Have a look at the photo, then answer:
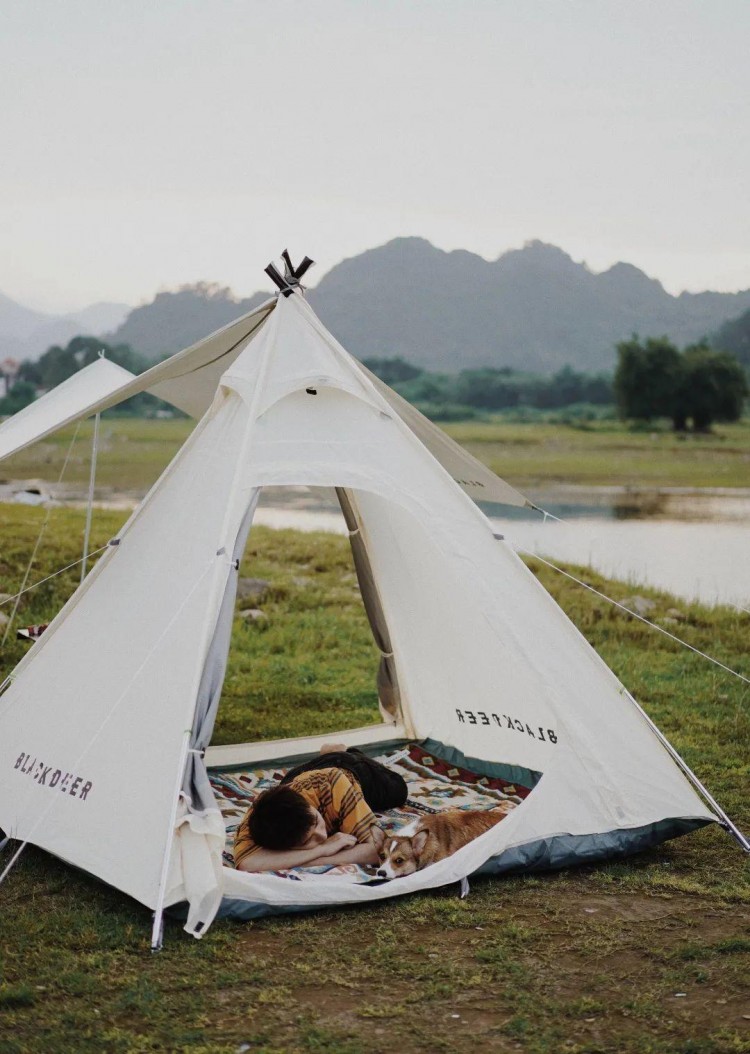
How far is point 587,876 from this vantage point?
470 centimetres

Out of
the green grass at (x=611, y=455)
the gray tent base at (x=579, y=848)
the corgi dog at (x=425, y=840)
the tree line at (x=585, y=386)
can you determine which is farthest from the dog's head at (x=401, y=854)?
the tree line at (x=585, y=386)

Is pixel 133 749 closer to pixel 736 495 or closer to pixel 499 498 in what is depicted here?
pixel 499 498

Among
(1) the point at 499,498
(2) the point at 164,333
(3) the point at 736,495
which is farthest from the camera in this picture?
(2) the point at 164,333

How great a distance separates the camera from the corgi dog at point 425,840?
4.52 m

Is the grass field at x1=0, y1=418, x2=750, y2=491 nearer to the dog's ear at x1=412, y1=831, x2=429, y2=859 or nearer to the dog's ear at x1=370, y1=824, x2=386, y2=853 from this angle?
the dog's ear at x1=370, y1=824, x2=386, y2=853

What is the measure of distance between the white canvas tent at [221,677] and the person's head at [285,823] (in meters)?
0.25

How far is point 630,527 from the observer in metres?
21.8

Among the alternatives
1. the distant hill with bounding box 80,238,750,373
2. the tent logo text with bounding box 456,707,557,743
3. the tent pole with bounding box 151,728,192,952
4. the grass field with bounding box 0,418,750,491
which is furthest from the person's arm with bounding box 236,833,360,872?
the distant hill with bounding box 80,238,750,373

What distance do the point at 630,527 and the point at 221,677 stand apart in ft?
59.3

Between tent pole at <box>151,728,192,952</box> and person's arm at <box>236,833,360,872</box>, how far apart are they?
0.52 m

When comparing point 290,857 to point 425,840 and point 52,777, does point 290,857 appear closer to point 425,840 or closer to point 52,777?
point 425,840

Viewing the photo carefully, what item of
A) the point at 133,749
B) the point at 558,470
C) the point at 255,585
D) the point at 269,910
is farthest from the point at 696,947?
the point at 558,470

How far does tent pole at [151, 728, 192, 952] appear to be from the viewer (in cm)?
393

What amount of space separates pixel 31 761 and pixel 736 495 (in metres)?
25.1
